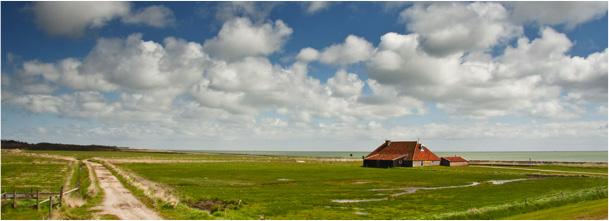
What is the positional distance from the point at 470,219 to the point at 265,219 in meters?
13.0

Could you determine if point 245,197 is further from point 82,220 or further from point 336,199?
point 82,220

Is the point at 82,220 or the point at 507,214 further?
the point at 507,214

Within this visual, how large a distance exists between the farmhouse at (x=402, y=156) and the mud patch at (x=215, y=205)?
79811 mm

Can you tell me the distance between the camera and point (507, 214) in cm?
3234

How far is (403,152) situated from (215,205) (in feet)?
292

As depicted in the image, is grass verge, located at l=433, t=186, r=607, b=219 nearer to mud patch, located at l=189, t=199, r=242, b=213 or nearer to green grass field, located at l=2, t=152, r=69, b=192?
mud patch, located at l=189, t=199, r=242, b=213

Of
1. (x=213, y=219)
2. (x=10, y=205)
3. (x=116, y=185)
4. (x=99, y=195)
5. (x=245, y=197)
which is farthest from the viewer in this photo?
(x=116, y=185)

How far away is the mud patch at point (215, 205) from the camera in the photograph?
37.3 metres

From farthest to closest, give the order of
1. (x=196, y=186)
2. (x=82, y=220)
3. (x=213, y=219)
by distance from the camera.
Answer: (x=196, y=186), (x=213, y=219), (x=82, y=220)

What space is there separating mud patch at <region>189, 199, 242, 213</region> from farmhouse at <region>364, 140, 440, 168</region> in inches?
3142

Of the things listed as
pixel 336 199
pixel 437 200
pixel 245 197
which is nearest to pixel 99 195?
pixel 245 197

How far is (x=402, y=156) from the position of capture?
11988 centimetres

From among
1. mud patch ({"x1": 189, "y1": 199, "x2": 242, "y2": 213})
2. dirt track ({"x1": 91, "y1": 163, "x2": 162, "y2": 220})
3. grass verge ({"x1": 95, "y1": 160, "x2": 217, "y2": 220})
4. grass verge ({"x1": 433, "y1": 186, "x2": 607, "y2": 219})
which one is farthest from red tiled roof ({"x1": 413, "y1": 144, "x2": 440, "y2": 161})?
grass verge ({"x1": 95, "y1": 160, "x2": 217, "y2": 220})

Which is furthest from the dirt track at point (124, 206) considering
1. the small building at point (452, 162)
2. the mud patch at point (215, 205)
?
the small building at point (452, 162)
